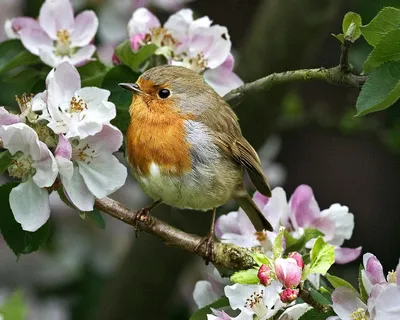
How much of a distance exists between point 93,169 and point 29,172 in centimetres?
12

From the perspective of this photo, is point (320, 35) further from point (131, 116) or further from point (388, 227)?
point (388, 227)

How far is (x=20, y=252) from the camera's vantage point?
5.18 feet

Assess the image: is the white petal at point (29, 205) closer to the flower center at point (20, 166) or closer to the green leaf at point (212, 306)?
the flower center at point (20, 166)

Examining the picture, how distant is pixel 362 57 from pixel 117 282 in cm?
105

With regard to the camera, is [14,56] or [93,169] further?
[14,56]

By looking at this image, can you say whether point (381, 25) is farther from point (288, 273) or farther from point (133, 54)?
point (133, 54)

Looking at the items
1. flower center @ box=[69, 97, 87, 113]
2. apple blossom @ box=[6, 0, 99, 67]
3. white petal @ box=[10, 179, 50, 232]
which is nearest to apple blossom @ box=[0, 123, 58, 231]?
white petal @ box=[10, 179, 50, 232]

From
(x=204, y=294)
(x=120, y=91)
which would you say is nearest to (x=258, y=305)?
(x=204, y=294)

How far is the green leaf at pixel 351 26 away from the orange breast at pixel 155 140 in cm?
49

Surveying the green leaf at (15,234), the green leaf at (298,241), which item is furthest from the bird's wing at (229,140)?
the green leaf at (15,234)

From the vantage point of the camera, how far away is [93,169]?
1.56 metres

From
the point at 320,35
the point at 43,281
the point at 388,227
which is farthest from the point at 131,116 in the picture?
the point at 388,227

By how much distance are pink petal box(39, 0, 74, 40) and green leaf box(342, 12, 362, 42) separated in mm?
746

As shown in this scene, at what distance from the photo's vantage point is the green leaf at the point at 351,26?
4.63 feet
